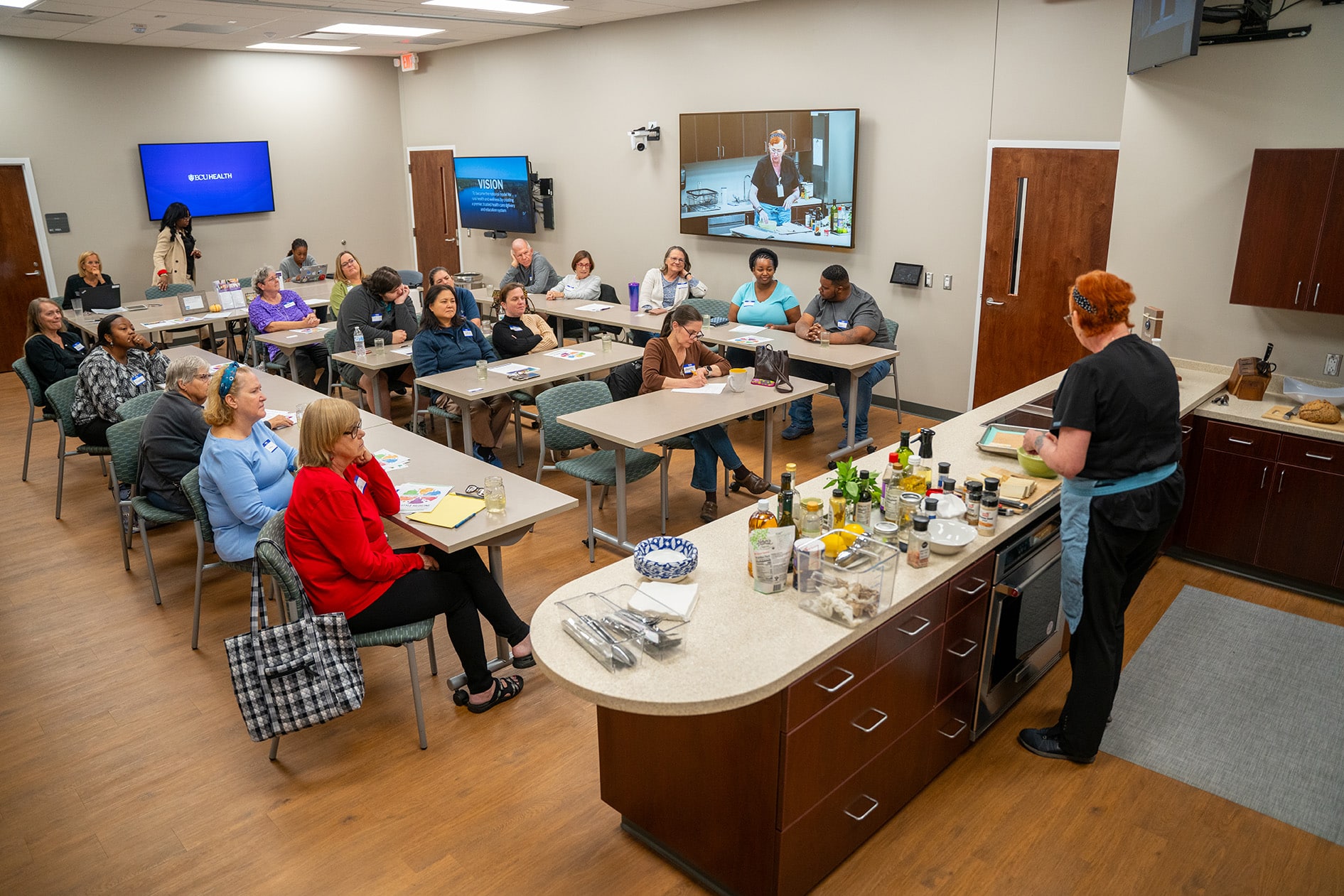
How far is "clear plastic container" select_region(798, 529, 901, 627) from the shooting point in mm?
2654

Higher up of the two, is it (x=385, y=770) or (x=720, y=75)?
(x=720, y=75)

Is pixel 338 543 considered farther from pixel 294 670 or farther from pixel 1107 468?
pixel 1107 468

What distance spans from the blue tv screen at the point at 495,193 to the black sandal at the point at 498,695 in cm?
801

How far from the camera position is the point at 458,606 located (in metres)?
3.72

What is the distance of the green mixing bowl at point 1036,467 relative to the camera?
3.71m

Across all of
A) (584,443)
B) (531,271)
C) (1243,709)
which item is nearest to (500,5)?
(531,271)

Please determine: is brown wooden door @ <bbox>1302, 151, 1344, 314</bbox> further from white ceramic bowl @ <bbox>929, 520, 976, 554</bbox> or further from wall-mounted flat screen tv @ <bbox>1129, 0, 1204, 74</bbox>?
white ceramic bowl @ <bbox>929, 520, 976, 554</bbox>

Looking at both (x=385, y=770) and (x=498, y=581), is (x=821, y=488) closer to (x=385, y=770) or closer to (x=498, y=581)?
(x=498, y=581)

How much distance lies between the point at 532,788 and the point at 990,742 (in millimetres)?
1832

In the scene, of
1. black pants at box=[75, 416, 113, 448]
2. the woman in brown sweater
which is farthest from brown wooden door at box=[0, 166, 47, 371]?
the woman in brown sweater

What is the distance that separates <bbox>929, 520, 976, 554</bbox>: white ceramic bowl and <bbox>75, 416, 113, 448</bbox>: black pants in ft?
17.1

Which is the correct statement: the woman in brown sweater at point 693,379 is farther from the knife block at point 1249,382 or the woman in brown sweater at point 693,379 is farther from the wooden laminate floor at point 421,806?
the knife block at point 1249,382

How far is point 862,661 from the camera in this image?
8.96 feet

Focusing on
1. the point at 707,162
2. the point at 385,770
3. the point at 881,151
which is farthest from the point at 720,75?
the point at 385,770
